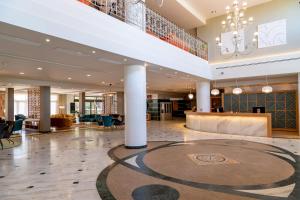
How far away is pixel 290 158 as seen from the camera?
5832 mm

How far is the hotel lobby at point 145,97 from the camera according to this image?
12.9ft

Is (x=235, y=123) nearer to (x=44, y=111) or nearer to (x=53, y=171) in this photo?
(x=53, y=171)

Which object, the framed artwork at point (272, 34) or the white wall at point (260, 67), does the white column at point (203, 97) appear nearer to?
the white wall at point (260, 67)

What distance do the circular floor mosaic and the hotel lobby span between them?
26 millimetres

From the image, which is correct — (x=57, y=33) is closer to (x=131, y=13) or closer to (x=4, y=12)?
(x=4, y=12)

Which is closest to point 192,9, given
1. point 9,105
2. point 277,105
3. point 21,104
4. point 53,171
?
point 277,105

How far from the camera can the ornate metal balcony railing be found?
654 centimetres

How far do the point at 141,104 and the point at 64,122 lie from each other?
31.2ft

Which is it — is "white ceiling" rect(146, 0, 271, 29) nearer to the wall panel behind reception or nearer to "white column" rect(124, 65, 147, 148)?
the wall panel behind reception

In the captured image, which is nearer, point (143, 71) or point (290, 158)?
point (290, 158)

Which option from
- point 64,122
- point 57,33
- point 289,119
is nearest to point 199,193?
point 57,33

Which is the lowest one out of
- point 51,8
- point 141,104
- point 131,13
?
point 141,104

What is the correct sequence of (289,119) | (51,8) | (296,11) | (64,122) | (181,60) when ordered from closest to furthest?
(51,8) → (181,60) → (296,11) → (289,119) → (64,122)

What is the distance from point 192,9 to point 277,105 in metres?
7.75
